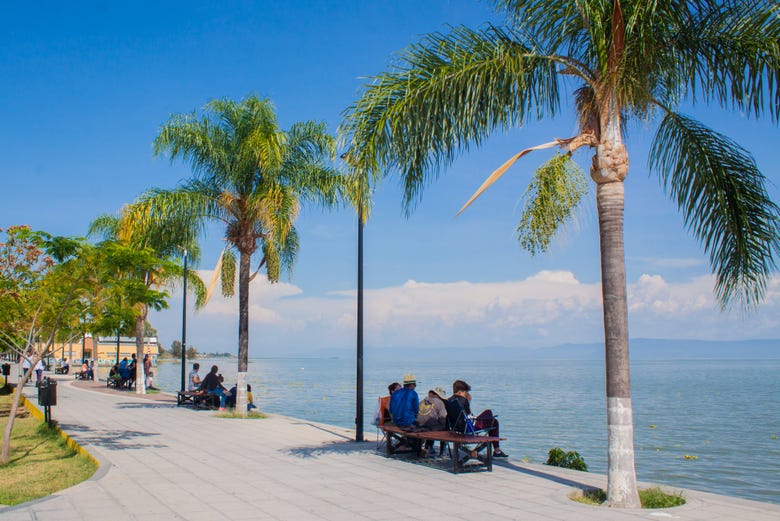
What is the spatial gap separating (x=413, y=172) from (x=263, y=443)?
23.1 feet

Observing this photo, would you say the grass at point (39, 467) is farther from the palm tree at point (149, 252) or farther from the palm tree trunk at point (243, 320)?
the palm tree trunk at point (243, 320)

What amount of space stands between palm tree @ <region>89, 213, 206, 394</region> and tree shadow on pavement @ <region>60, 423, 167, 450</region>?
232cm

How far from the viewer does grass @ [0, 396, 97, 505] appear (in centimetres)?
927

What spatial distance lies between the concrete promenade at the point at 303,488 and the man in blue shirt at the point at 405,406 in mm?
691

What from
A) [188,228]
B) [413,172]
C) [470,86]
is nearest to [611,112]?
[470,86]

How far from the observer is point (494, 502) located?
8.50 metres

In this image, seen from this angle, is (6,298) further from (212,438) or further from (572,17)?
(572,17)

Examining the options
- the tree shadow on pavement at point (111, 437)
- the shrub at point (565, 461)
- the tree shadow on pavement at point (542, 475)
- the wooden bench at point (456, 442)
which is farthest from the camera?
the tree shadow on pavement at point (111, 437)

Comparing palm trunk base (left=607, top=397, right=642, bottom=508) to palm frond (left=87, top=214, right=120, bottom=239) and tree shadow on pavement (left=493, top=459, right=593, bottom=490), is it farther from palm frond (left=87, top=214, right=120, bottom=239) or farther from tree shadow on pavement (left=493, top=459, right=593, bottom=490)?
palm frond (left=87, top=214, right=120, bottom=239)

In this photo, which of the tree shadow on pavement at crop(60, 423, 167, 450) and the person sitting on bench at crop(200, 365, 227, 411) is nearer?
the tree shadow on pavement at crop(60, 423, 167, 450)

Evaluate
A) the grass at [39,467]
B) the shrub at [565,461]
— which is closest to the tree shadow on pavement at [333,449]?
the shrub at [565,461]

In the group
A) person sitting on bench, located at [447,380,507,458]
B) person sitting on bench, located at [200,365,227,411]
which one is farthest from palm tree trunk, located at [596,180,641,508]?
person sitting on bench, located at [200,365,227,411]

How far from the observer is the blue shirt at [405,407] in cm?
1226

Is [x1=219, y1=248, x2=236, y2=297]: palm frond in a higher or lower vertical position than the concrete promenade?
higher
